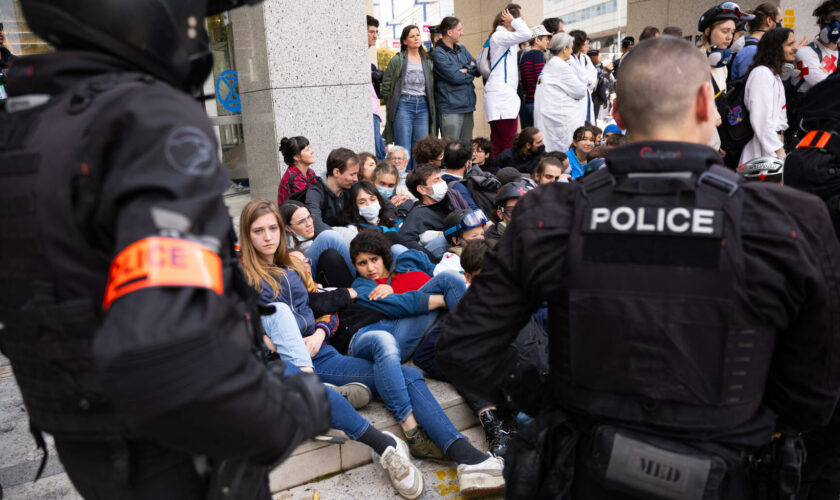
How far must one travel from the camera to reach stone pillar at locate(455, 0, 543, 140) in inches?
536

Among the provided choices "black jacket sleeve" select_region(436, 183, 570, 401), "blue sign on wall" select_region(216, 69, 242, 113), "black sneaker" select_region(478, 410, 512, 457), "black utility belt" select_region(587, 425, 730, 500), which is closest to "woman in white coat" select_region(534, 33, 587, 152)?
"blue sign on wall" select_region(216, 69, 242, 113)

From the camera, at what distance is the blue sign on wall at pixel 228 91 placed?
251 inches

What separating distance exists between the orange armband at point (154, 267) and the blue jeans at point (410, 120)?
6.83m

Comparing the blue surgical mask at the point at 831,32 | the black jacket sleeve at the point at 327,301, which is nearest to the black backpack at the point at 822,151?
the black jacket sleeve at the point at 327,301

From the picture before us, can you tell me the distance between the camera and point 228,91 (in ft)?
21.1

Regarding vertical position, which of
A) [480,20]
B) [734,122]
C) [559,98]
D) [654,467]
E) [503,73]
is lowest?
[654,467]

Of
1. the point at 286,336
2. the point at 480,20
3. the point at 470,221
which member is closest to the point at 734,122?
the point at 470,221

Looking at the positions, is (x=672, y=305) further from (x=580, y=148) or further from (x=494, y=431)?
(x=580, y=148)

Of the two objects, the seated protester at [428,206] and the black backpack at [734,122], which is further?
the black backpack at [734,122]

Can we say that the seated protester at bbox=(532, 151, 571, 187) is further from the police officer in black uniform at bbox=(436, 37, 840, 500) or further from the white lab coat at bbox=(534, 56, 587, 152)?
the police officer in black uniform at bbox=(436, 37, 840, 500)

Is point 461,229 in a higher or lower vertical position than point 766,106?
lower

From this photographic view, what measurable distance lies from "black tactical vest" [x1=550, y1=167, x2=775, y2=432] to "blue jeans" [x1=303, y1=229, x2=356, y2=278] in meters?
3.07

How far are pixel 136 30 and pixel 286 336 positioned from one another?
7.42ft

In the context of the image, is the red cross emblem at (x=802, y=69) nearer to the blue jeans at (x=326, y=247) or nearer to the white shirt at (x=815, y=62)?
the white shirt at (x=815, y=62)
